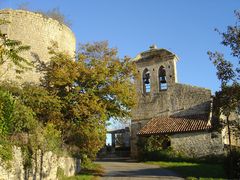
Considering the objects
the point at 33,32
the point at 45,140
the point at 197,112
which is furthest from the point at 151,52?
the point at 45,140

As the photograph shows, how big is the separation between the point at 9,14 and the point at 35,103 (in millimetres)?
7616

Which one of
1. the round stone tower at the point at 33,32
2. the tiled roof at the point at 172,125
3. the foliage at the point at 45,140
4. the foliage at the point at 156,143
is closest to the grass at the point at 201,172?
the foliage at the point at 45,140

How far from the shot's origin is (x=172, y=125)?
30.8m

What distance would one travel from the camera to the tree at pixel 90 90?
18.2 metres

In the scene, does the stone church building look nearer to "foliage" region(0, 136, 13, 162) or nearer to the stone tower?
the stone tower

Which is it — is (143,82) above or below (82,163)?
above

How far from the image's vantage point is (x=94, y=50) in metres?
20.3

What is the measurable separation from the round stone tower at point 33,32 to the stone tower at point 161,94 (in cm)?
1251

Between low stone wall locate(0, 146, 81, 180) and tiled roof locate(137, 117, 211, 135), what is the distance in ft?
42.2

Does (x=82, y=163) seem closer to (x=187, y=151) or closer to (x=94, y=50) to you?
(x=94, y=50)

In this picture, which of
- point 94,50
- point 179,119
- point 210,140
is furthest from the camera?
point 179,119

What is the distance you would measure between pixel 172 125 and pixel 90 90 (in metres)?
14.0

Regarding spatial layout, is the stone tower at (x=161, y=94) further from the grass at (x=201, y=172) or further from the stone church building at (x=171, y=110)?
the grass at (x=201, y=172)

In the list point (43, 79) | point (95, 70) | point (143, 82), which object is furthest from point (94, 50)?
point (143, 82)
